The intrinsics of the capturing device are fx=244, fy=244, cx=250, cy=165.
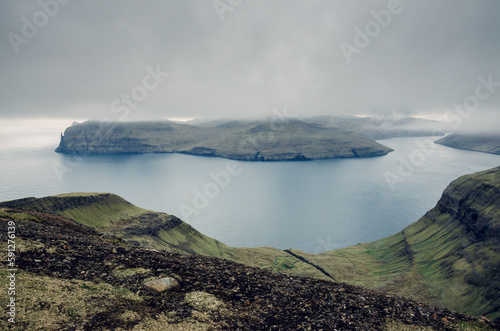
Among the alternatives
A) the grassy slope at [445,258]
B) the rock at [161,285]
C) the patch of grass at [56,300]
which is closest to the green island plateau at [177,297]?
the patch of grass at [56,300]

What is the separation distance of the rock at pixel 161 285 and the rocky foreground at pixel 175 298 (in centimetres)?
39

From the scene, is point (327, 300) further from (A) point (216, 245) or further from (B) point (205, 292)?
(A) point (216, 245)

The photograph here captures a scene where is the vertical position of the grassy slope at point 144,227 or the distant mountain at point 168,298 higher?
the distant mountain at point 168,298

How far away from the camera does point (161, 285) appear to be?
58.1 feet

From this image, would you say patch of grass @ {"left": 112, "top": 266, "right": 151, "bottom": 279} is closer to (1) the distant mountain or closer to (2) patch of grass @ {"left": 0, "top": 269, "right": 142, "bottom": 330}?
(1) the distant mountain

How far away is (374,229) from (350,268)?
207ft

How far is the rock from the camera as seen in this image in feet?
57.1

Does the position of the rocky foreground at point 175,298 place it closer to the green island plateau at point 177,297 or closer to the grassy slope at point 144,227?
the green island plateau at point 177,297

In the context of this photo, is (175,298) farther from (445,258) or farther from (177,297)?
(445,258)

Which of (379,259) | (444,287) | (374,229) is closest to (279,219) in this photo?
(374,229)

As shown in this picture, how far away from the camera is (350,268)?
332 feet

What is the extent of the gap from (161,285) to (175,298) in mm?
1575

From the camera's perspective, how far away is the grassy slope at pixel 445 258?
6906 cm

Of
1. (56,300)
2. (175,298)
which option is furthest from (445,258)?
(56,300)
